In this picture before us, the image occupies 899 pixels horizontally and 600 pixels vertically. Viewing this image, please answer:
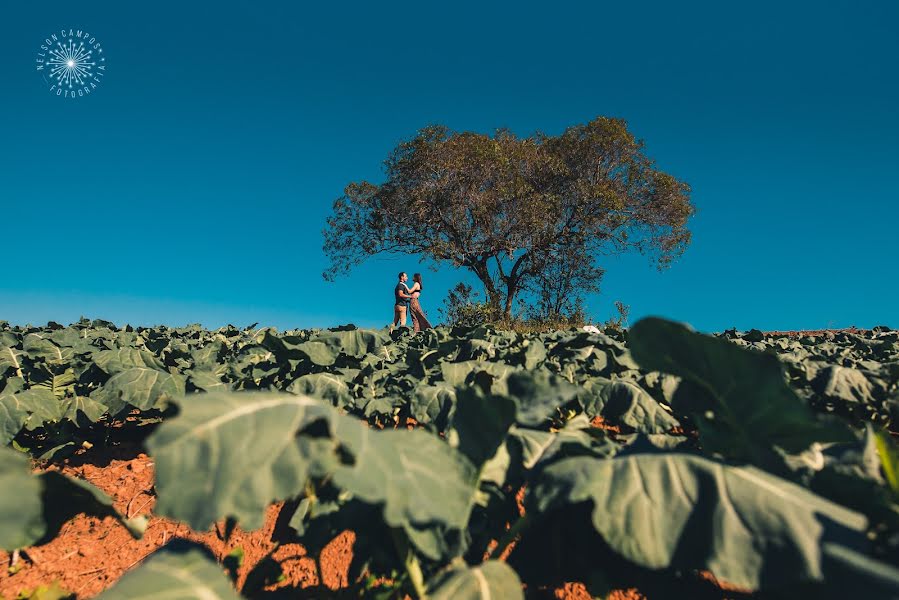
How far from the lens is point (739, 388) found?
50.9 inches

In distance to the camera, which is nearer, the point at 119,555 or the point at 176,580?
the point at 176,580

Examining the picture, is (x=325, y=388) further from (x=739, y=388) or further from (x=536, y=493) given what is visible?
(x=739, y=388)

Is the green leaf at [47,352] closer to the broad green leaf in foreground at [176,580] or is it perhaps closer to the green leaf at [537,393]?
the broad green leaf in foreground at [176,580]

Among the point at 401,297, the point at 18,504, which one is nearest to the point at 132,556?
the point at 18,504

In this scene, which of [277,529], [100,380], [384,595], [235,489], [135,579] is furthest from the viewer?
[100,380]

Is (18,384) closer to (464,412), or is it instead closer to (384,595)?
(384,595)

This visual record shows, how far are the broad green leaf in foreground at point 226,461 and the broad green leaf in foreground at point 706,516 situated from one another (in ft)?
1.96

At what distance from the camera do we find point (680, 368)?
1378 millimetres

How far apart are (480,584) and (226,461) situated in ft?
2.20

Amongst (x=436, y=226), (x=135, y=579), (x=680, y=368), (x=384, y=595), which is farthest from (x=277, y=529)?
(x=436, y=226)

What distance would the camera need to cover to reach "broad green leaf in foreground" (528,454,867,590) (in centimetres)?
101

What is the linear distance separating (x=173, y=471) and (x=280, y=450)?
0.22 meters

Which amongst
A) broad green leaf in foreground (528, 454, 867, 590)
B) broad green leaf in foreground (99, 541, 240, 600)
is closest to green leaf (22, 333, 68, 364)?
broad green leaf in foreground (99, 541, 240, 600)

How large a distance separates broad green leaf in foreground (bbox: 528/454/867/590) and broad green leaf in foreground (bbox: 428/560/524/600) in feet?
0.70
